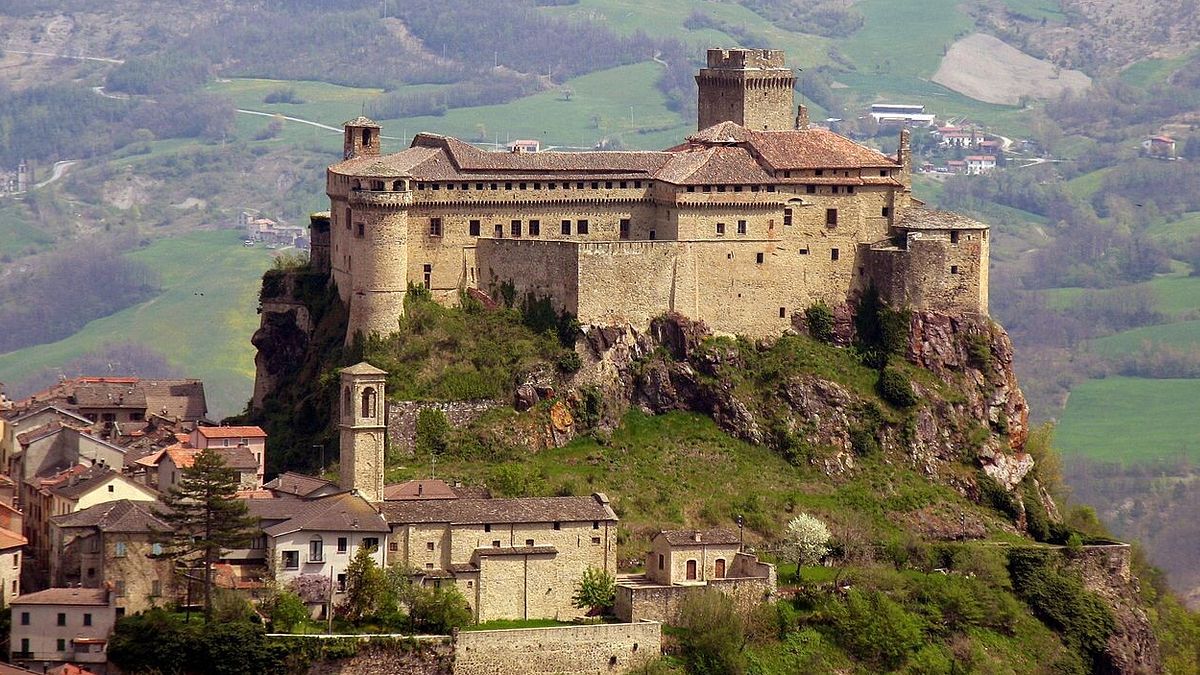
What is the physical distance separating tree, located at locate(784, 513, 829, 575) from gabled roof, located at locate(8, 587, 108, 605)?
2513cm

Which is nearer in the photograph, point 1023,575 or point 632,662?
point 632,662

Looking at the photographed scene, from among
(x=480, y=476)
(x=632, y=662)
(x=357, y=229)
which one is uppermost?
(x=357, y=229)

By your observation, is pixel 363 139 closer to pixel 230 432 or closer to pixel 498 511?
pixel 230 432

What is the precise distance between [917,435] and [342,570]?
28.0 m

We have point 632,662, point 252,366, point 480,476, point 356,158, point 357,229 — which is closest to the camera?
point 632,662

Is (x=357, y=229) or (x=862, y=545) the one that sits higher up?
(x=357, y=229)

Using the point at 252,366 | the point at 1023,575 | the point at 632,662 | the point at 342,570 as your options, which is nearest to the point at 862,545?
the point at 1023,575

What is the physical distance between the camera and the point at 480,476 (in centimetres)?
8900

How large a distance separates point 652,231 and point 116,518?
2904cm

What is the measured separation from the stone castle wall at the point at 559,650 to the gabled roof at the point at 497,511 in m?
4.17

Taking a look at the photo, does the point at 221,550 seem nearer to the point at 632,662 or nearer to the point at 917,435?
the point at 632,662

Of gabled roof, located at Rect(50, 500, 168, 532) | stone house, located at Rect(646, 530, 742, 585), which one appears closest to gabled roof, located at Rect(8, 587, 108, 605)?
gabled roof, located at Rect(50, 500, 168, 532)

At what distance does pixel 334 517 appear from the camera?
259ft

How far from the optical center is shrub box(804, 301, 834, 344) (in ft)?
327
